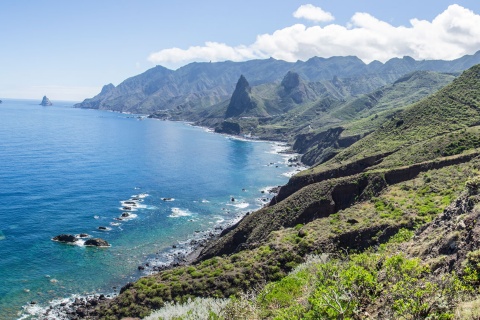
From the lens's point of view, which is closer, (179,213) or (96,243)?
(96,243)

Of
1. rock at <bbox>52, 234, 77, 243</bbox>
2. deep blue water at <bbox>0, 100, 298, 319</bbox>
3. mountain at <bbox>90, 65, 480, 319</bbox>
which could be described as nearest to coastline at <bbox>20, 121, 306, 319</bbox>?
deep blue water at <bbox>0, 100, 298, 319</bbox>

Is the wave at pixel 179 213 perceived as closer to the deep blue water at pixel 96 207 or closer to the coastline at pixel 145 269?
the deep blue water at pixel 96 207

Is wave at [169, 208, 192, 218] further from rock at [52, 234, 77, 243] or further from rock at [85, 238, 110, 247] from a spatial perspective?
rock at [52, 234, 77, 243]

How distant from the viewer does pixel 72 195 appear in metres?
113

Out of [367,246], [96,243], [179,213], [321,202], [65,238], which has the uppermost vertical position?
[321,202]

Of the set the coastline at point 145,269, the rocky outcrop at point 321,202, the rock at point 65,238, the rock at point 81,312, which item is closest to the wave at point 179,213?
the coastline at point 145,269

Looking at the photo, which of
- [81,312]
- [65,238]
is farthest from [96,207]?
[81,312]

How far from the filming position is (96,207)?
4139 inches

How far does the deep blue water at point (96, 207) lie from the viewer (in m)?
68.4

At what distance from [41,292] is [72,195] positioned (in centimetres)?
5491

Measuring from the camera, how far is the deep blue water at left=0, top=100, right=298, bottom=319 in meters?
68.4

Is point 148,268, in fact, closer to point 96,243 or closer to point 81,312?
point 96,243

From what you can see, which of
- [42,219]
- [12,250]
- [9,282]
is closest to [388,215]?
[9,282]

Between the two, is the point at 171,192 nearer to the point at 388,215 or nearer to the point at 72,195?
the point at 72,195
